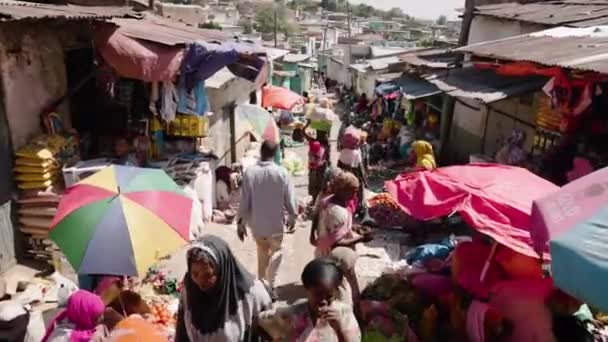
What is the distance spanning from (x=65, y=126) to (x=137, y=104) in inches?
55.5

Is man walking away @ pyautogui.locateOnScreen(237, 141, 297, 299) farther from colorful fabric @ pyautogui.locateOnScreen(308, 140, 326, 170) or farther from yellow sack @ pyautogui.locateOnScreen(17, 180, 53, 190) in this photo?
colorful fabric @ pyautogui.locateOnScreen(308, 140, 326, 170)

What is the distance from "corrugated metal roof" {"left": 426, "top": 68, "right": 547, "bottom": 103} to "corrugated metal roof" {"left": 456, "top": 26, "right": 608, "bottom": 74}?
664 millimetres

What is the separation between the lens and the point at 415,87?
42.7 ft

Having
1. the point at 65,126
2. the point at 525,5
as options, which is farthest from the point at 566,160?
the point at 65,126

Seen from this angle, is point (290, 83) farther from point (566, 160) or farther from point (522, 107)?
point (566, 160)

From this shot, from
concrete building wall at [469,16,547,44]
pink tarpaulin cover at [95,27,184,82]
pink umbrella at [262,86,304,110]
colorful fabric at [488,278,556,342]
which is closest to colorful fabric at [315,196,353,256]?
colorful fabric at [488,278,556,342]

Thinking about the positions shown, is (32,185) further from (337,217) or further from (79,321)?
(337,217)

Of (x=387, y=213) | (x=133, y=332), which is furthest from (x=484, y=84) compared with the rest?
(x=133, y=332)

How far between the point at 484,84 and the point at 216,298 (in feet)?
23.9

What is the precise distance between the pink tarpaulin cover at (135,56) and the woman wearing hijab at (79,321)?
3792 mm

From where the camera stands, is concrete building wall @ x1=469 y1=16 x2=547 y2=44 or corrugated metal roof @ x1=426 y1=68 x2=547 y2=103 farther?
concrete building wall @ x1=469 y1=16 x2=547 y2=44

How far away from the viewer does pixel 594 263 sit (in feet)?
6.75

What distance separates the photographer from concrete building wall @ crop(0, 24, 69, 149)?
5.80 m

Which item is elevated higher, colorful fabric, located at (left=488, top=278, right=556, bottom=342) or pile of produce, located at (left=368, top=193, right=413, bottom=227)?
colorful fabric, located at (left=488, top=278, right=556, bottom=342)
